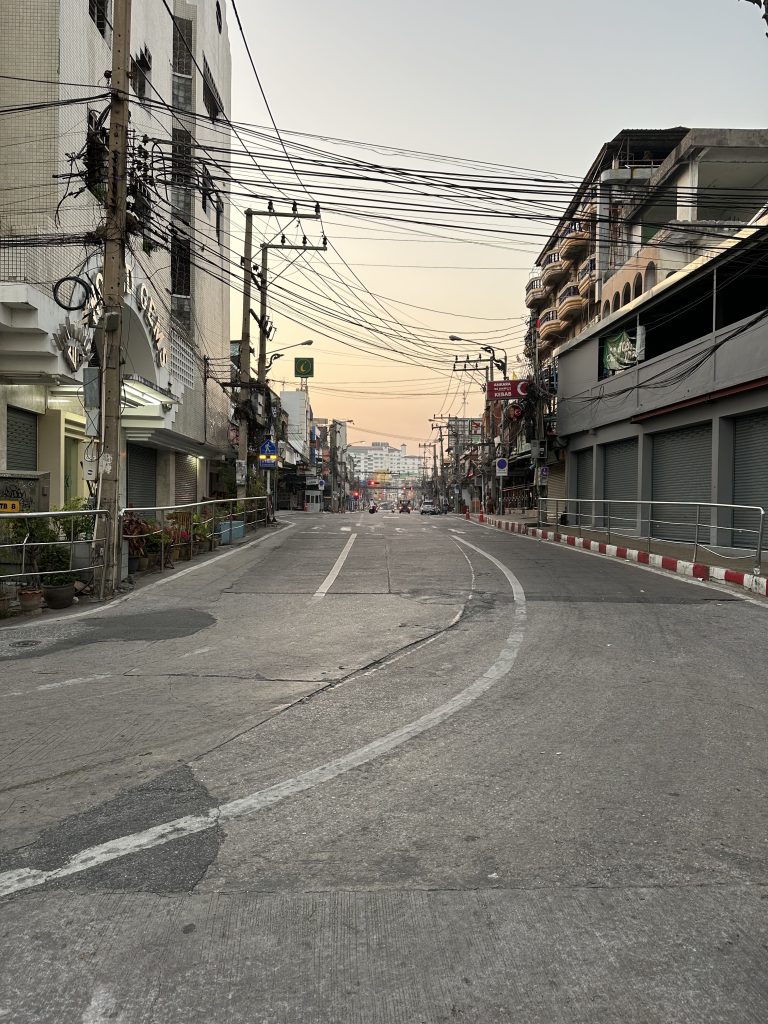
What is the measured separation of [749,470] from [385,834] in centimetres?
1788

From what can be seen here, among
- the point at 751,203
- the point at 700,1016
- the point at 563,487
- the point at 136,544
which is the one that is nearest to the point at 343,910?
the point at 700,1016

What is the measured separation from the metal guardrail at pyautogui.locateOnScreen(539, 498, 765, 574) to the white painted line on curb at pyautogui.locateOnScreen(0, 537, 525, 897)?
9.35 meters

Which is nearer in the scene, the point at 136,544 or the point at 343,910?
the point at 343,910

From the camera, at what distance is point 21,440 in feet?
56.4

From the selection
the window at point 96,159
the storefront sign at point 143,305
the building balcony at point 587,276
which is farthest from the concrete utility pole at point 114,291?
the building balcony at point 587,276

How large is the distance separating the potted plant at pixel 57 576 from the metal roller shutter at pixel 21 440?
694 centimetres

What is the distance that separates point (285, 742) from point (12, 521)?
279 inches

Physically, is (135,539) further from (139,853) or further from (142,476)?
(142,476)

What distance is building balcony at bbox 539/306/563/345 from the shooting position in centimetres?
5059

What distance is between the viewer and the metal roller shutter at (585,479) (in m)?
31.3

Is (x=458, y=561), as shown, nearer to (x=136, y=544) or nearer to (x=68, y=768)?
(x=136, y=544)

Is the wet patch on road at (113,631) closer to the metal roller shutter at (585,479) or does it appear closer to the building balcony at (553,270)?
the metal roller shutter at (585,479)

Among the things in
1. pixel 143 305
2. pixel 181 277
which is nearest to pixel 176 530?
pixel 143 305

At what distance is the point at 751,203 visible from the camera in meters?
25.1
